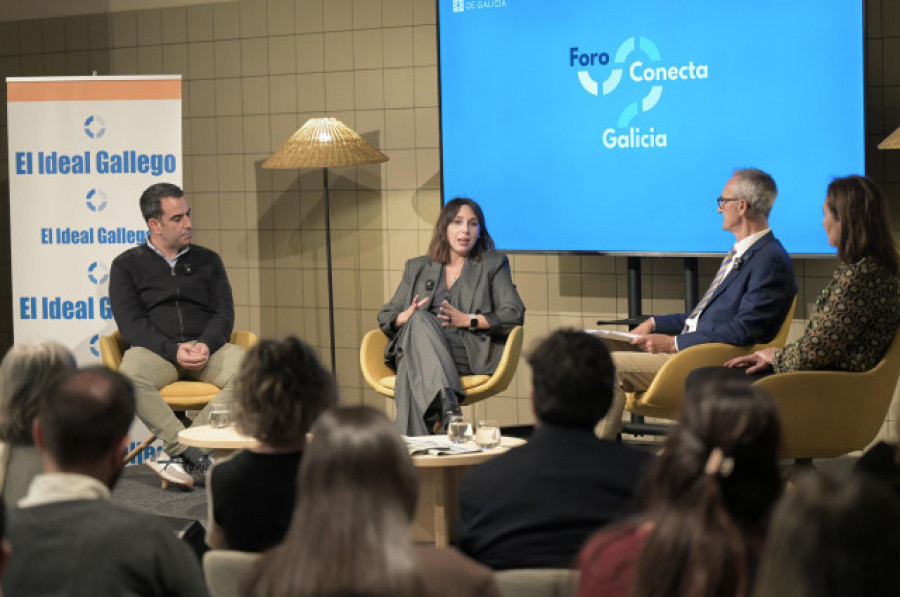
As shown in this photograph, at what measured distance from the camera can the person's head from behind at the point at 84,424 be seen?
217cm

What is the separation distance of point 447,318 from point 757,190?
5.07ft

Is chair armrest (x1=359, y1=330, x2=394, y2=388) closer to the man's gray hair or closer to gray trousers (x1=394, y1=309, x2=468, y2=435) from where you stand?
gray trousers (x1=394, y1=309, x2=468, y2=435)

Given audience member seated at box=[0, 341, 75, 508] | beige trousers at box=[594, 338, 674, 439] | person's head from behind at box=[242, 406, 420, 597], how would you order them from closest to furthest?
person's head from behind at box=[242, 406, 420, 597]
audience member seated at box=[0, 341, 75, 508]
beige trousers at box=[594, 338, 674, 439]

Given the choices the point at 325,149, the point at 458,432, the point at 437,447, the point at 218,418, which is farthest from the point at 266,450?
the point at 325,149

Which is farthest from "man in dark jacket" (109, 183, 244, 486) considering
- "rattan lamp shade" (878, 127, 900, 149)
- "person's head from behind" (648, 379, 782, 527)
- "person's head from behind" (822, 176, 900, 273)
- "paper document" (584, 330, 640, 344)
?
"person's head from behind" (648, 379, 782, 527)

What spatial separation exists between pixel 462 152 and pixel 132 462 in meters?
2.36

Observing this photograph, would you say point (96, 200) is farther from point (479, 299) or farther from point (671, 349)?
point (671, 349)

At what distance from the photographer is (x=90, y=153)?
6.26 metres

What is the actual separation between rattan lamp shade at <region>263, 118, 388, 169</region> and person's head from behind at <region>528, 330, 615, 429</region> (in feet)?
12.2

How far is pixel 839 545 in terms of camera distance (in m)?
1.26

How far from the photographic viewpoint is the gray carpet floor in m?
5.15

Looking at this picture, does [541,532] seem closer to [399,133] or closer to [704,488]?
[704,488]

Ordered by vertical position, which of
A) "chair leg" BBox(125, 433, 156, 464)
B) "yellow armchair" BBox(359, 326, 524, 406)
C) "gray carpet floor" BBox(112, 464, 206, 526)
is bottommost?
"gray carpet floor" BBox(112, 464, 206, 526)

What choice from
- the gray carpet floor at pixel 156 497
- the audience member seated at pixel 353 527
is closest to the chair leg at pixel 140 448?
the gray carpet floor at pixel 156 497
